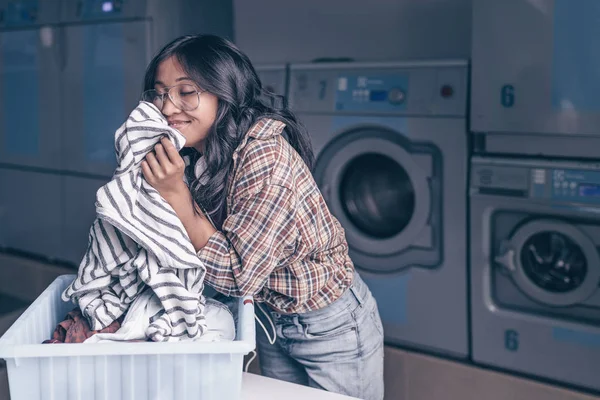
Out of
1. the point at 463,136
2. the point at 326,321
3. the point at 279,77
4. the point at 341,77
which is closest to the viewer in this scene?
the point at 326,321

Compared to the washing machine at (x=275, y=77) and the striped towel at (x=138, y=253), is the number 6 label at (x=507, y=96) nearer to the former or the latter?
the washing machine at (x=275, y=77)

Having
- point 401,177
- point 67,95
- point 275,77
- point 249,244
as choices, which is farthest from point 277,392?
point 67,95

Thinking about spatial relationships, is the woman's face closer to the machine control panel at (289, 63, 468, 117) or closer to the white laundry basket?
the white laundry basket

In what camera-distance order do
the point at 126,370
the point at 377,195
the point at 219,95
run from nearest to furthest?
1. the point at 126,370
2. the point at 219,95
3. the point at 377,195

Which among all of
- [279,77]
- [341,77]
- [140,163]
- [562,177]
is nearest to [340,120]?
[341,77]

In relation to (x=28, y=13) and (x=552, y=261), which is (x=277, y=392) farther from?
(x=28, y=13)

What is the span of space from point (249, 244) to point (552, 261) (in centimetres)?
129

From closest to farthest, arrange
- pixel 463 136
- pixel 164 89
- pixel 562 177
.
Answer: pixel 164 89 < pixel 562 177 < pixel 463 136

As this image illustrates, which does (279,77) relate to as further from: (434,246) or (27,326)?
(27,326)

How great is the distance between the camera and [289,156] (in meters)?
1.26

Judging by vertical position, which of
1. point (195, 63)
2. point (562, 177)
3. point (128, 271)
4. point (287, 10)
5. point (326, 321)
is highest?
point (287, 10)

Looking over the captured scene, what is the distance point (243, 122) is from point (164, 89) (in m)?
0.17

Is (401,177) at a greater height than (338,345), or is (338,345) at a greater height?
(401,177)

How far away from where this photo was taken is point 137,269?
41.5 inches
